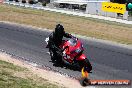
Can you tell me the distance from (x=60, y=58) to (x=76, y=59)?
2.89 ft

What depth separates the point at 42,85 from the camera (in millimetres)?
11164

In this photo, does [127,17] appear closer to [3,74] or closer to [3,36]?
[3,36]

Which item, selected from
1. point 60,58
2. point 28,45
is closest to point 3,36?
point 28,45

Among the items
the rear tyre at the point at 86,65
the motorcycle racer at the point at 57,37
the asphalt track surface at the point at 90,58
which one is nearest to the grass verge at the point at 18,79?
the asphalt track surface at the point at 90,58

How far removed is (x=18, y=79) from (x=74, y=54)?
3098 millimetres

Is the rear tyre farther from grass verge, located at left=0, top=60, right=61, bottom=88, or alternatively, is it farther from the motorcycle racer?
grass verge, located at left=0, top=60, right=61, bottom=88

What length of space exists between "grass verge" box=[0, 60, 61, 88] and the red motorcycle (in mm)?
1835

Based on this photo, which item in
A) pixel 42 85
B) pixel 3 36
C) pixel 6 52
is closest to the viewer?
pixel 42 85

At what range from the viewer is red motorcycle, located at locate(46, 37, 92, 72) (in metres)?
13.7

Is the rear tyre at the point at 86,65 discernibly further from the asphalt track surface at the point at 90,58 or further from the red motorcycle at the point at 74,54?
the asphalt track surface at the point at 90,58

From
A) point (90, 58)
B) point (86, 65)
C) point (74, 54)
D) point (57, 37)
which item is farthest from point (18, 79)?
point (90, 58)

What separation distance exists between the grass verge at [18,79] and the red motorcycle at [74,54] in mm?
1835

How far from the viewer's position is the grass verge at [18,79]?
421 inches

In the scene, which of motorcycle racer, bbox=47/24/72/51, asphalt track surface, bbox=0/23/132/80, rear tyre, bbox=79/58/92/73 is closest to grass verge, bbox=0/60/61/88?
asphalt track surface, bbox=0/23/132/80
